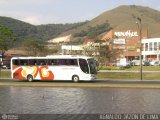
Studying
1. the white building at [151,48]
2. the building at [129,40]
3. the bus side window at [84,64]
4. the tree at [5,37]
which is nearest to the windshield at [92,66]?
the bus side window at [84,64]

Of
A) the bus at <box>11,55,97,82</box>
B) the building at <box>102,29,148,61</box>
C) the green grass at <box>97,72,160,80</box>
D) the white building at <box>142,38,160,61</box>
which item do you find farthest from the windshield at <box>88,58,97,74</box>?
the building at <box>102,29,148,61</box>

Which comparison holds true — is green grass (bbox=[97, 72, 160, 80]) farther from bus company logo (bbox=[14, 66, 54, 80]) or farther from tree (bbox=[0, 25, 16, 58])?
tree (bbox=[0, 25, 16, 58])

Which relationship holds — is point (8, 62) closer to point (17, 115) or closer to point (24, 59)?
point (24, 59)

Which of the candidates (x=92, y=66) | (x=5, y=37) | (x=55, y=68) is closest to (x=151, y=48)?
(x=5, y=37)

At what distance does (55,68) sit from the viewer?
47750mm

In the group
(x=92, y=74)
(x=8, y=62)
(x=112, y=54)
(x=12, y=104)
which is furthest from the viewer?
(x=112, y=54)

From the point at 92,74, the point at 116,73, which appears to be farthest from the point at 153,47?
the point at 92,74

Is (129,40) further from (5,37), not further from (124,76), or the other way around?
(124,76)

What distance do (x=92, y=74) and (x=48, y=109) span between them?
27289mm

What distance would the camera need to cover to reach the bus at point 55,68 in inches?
1841

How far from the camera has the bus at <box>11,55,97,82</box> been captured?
153 ft

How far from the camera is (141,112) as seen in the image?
62.2 ft

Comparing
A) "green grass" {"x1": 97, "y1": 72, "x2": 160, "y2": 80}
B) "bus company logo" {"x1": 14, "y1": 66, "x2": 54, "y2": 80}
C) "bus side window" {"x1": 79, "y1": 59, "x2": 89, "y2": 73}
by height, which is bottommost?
"green grass" {"x1": 97, "y1": 72, "x2": 160, "y2": 80}

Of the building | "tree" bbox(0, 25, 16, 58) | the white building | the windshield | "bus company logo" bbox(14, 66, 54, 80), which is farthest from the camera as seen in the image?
the building
